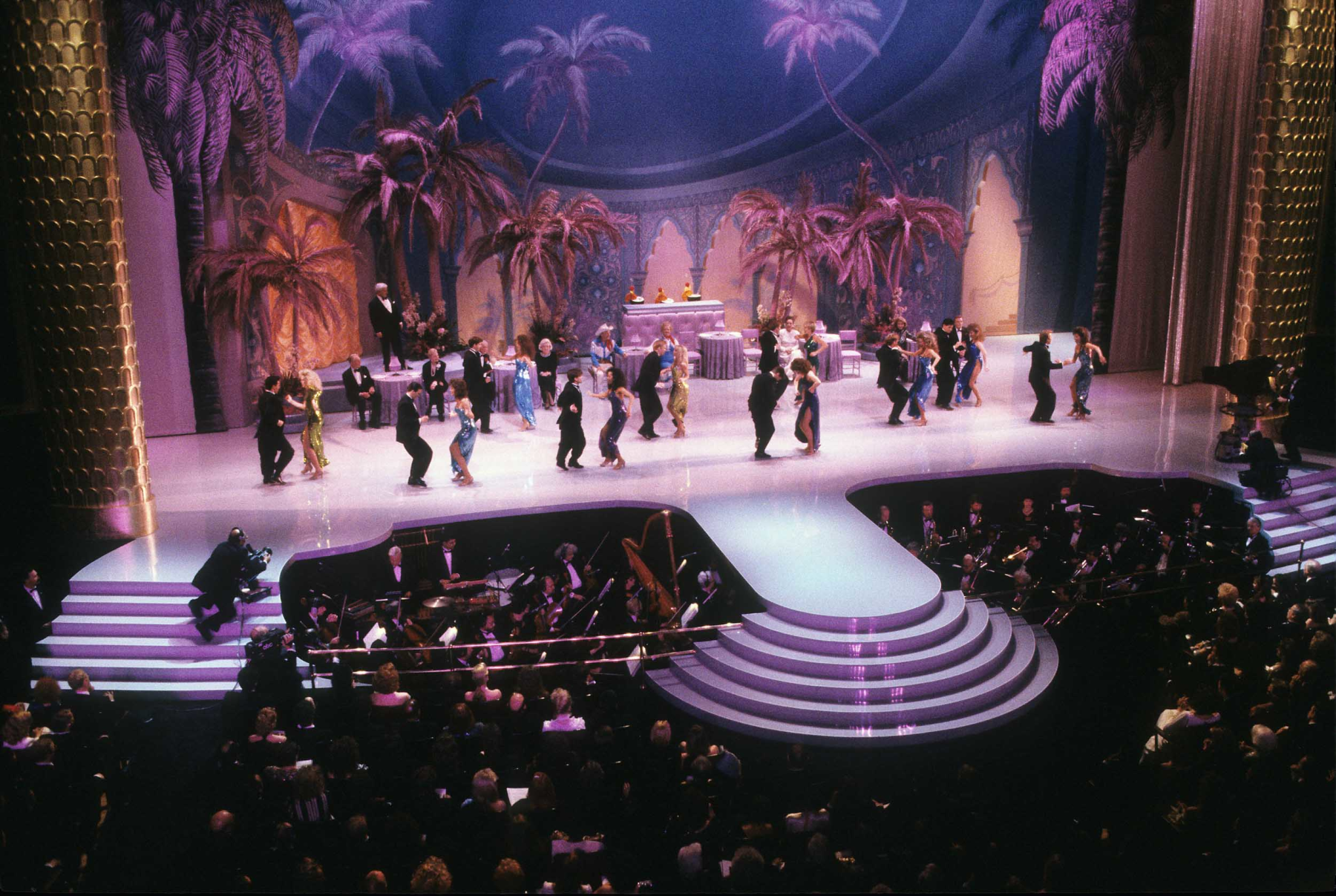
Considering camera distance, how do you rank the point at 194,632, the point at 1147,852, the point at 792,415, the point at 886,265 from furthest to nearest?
1. the point at 886,265
2. the point at 792,415
3. the point at 194,632
4. the point at 1147,852

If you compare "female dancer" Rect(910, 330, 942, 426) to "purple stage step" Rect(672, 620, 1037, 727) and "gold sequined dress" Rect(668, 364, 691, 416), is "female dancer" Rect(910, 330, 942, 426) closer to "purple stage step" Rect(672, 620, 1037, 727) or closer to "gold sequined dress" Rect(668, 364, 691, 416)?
"gold sequined dress" Rect(668, 364, 691, 416)

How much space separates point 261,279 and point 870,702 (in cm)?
1066

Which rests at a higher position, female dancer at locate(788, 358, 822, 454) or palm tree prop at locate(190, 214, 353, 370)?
palm tree prop at locate(190, 214, 353, 370)

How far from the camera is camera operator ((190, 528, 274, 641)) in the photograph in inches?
334

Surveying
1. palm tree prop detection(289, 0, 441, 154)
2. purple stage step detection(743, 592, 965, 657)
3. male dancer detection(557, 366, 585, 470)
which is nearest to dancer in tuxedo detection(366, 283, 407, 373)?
palm tree prop detection(289, 0, 441, 154)

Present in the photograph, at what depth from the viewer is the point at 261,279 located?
46.2ft

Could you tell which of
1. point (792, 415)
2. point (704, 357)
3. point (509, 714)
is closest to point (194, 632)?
point (509, 714)

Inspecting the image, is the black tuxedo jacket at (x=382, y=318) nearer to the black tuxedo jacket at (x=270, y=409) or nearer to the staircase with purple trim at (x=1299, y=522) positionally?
the black tuxedo jacket at (x=270, y=409)

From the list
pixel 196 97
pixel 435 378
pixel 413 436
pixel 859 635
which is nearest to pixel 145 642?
pixel 413 436

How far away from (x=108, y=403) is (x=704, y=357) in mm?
10834

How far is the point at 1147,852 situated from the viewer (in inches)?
215

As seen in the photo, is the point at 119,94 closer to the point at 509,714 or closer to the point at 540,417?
the point at 540,417

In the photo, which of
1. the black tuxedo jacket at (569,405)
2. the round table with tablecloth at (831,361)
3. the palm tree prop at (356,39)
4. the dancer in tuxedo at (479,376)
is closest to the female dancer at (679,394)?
the black tuxedo jacket at (569,405)

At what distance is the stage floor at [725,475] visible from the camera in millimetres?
9359
